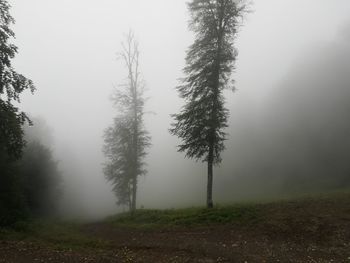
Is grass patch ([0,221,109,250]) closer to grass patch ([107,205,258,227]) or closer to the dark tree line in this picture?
the dark tree line

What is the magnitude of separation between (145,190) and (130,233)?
6903 cm

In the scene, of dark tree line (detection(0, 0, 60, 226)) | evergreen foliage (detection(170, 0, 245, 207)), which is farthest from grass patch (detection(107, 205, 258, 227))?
dark tree line (detection(0, 0, 60, 226))

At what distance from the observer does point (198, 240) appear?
16.6m

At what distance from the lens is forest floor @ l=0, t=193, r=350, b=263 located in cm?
1355

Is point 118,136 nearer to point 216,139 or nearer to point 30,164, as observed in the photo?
point 30,164

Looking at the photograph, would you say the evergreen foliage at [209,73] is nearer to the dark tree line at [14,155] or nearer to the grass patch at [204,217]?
the grass patch at [204,217]

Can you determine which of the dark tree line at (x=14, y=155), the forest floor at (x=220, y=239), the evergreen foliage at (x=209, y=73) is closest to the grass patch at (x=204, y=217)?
the forest floor at (x=220, y=239)

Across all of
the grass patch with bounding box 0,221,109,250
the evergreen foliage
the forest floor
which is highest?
the evergreen foliage

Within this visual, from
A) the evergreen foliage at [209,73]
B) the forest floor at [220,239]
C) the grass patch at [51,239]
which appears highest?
the evergreen foliage at [209,73]

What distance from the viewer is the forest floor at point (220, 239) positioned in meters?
13.6

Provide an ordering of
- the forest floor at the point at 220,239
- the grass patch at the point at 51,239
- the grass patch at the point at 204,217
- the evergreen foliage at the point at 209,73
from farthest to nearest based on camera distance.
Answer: the evergreen foliage at the point at 209,73
the grass patch at the point at 204,217
the grass patch at the point at 51,239
the forest floor at the point at 220,239

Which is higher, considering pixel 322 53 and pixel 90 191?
pixel 322 53

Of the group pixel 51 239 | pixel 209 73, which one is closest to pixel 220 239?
pixel 51 239

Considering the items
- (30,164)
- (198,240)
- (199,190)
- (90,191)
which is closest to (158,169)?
(90,191)
